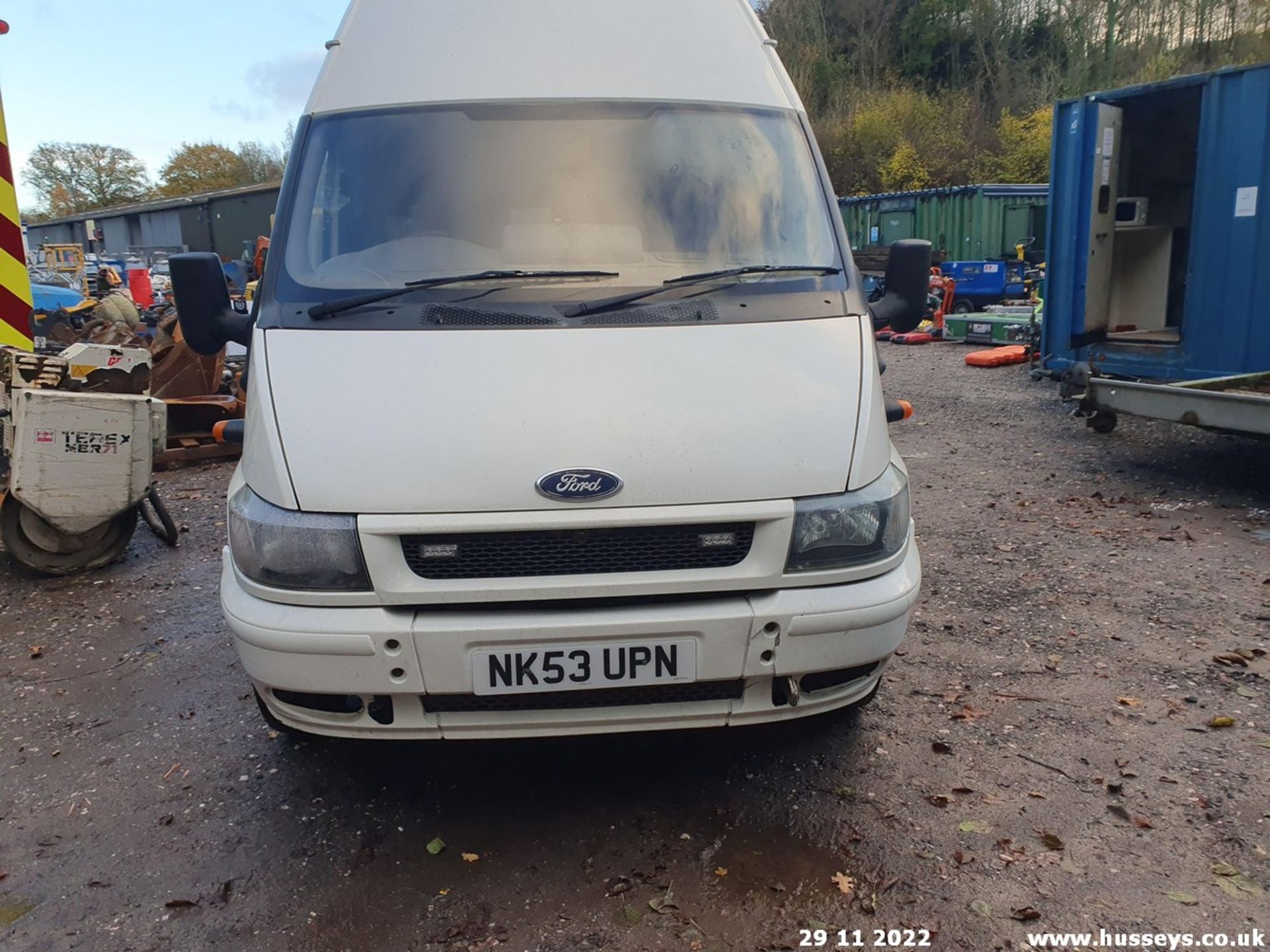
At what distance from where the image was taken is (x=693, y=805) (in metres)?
3.23

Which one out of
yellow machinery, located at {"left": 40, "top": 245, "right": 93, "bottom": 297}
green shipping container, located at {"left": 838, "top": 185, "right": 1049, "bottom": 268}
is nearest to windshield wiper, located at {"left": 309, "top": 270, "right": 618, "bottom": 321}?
green shipping container, located at {"left": 838, "top": 185, "right": 1049, "bottom": 268}

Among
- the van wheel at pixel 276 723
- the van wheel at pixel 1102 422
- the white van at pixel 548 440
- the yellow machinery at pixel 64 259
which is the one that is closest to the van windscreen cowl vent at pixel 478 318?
the white van at pixel 548 440

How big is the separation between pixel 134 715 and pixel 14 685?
0.79 m

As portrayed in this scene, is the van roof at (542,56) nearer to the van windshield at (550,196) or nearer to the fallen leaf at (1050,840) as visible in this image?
the van windshield at (550,196)

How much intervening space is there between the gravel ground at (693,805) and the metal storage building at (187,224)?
3524 cm

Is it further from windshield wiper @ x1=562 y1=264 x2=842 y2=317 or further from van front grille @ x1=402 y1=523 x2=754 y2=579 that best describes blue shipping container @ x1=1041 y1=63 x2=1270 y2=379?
van front grille @ x1=402 y1=523 x2=754 y2=579

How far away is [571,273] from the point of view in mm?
3375

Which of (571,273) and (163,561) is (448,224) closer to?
(571,273)

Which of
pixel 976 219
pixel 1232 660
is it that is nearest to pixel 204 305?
pixel 1232 660

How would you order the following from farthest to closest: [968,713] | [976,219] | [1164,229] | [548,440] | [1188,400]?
[976,219] → [1164,229] → [1188,400] → [968,713] → [548,440]

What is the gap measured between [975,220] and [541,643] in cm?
2135

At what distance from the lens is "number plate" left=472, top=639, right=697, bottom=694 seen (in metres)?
2.68

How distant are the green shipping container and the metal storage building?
23.5m

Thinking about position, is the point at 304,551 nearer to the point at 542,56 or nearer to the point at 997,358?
the point at 542,56
